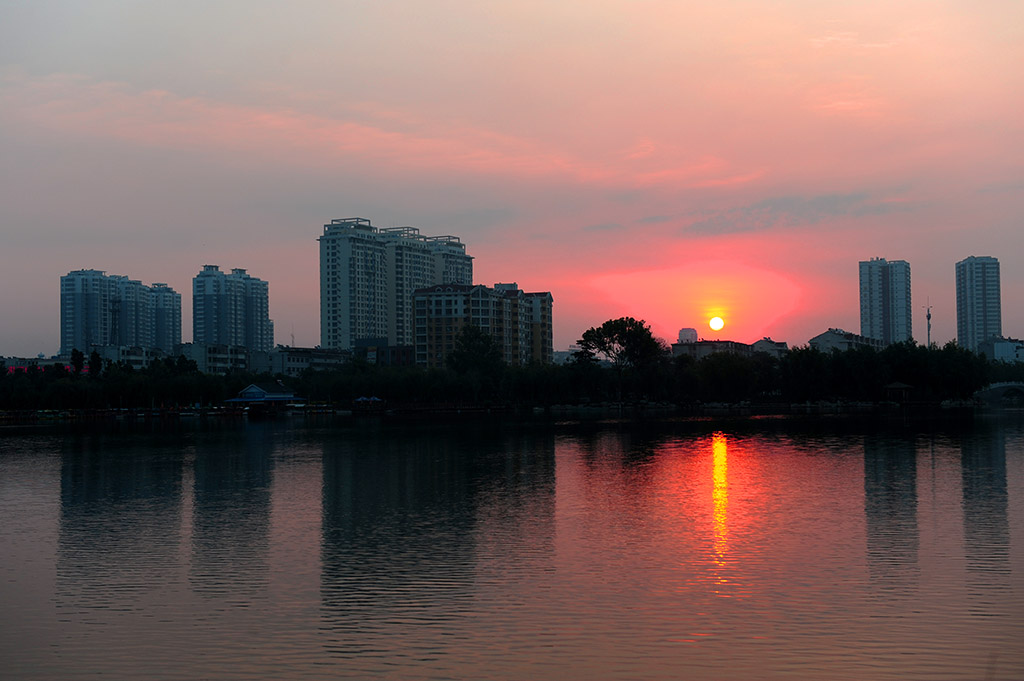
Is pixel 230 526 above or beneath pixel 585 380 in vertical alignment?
beneath

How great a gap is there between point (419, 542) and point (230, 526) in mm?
5579

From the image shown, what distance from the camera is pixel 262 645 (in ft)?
40.8

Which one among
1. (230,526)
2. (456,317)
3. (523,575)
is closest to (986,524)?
(523,575)

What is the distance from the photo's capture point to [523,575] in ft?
53.3

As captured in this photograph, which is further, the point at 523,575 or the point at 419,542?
the point at 419,542

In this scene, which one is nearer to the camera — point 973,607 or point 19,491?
point 973,607

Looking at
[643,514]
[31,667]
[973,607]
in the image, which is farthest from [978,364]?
[31,667]

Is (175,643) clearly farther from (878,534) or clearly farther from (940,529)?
(940,529)

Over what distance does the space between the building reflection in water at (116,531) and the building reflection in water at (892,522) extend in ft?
39.2

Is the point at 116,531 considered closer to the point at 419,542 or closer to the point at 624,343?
the point at 419,542

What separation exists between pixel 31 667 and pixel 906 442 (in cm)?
4404

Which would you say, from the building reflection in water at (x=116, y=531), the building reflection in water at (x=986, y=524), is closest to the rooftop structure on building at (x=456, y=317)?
the building reflection in water at (x=116, y=531)

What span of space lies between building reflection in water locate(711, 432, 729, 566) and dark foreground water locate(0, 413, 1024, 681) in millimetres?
113

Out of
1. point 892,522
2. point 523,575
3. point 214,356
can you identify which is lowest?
point 523,575
